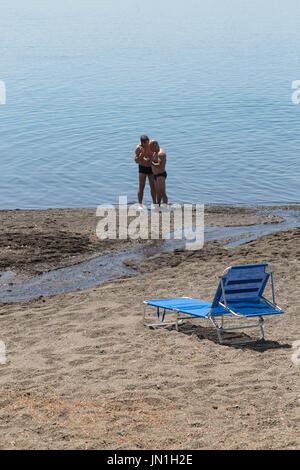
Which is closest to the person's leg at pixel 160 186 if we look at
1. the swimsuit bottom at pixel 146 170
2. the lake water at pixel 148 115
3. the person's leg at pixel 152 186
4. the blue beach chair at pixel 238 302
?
the person's leg at pixel 152 186

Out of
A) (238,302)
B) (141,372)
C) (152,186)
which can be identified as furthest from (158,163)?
(141,372)

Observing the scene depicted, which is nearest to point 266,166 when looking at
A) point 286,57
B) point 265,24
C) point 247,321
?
point 247,321

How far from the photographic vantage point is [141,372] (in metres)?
6.60

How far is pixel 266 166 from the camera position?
75.4 ft

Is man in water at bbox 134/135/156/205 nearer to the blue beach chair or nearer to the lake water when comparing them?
the lake water

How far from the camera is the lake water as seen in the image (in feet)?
67.6

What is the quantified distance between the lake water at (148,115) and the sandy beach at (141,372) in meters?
8.66

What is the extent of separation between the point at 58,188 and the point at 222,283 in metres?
13.7

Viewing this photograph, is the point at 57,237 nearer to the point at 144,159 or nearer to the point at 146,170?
the point at 144,159

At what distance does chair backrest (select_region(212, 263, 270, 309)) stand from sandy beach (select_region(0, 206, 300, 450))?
1.55ft

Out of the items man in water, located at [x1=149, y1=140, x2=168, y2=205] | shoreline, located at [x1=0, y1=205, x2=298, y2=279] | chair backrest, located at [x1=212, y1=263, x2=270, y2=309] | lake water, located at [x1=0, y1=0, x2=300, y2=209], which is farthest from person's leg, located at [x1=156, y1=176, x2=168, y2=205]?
chair backrest, located at [x1=212, y1=263, x2=270, y2=309]

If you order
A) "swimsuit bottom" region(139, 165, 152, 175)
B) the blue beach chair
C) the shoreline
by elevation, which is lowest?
the shoreline

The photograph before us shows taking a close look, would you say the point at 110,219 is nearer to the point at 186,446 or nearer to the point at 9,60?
the point at 186,446

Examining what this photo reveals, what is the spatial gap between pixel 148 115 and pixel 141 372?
2629cm
